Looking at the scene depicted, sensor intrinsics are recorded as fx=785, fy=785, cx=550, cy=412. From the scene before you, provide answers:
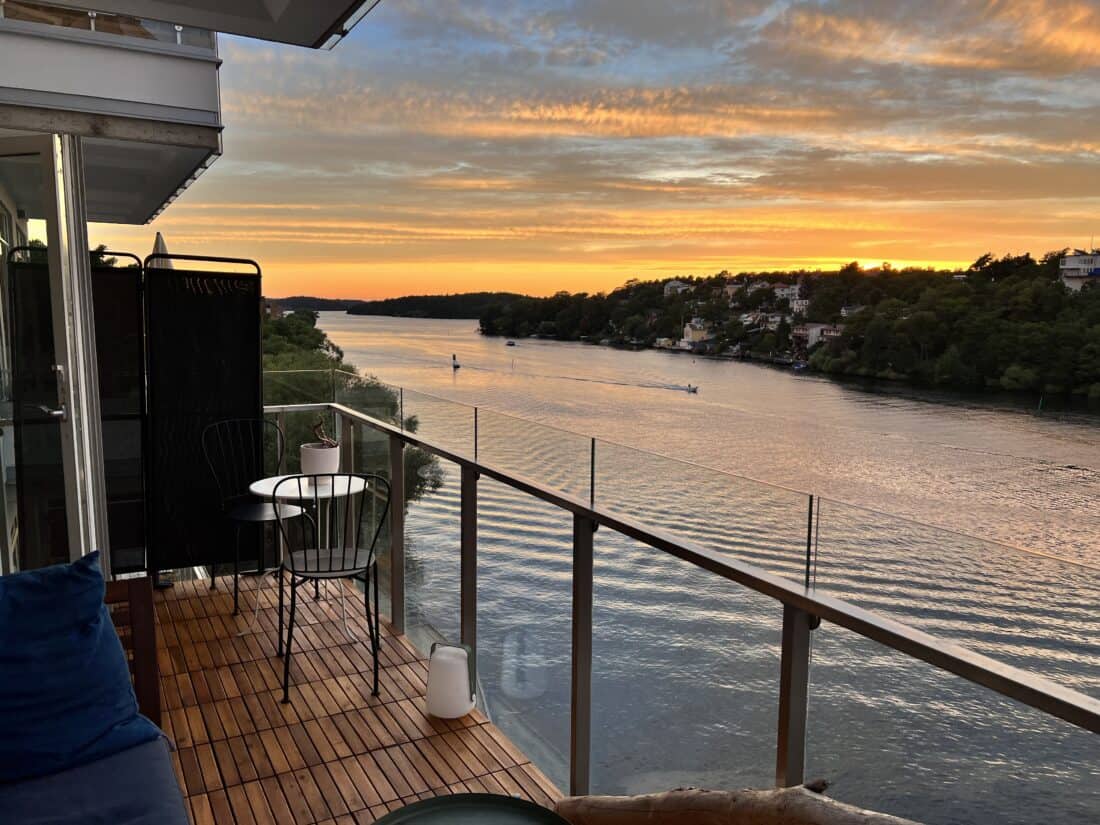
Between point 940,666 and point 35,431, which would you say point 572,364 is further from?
point 940,666

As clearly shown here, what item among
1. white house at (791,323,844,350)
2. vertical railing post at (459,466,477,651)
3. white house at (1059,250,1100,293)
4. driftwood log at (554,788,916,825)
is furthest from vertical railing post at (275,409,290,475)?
white house at (791,323,844,350)

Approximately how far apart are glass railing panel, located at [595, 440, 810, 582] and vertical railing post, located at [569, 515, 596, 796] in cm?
16

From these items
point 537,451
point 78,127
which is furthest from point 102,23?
point 537,451

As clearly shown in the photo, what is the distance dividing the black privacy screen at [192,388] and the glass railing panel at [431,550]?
4.27ft

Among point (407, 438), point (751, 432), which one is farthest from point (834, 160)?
point (407, 438)

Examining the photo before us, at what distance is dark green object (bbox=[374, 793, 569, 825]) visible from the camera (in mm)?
1464

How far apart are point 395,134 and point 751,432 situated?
13.1 meters

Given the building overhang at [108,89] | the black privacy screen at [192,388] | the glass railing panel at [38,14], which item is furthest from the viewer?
the black privacy screen at [192,388]

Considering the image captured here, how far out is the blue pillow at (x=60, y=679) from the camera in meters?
1.85

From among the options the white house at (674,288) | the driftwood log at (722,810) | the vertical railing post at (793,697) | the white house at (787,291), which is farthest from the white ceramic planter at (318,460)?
the white house at (787,291)

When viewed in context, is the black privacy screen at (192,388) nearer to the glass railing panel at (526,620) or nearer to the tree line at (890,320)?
the glass railing panel at (526,620)

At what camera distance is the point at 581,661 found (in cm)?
257

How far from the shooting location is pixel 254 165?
1490 centimetres

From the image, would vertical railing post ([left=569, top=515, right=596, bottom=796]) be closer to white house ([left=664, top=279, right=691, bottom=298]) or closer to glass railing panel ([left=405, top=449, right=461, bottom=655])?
glass railing panel ([left=405, top=449, right=461, bottom=655])
